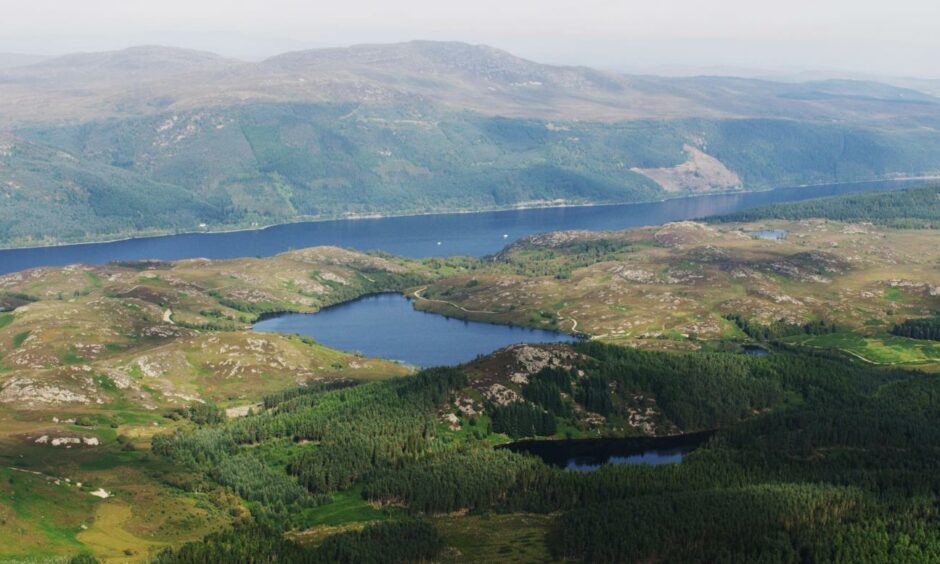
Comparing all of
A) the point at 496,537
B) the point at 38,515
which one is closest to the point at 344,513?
the point at 496,537

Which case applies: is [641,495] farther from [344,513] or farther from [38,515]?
[38,515]

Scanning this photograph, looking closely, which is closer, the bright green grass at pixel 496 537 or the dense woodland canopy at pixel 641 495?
the dense woodland canopy at pixel 641 495

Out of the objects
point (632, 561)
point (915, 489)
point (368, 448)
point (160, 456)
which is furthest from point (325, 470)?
point (915, 489)

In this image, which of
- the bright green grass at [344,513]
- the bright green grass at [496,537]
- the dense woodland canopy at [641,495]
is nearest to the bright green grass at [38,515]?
the dense woodland canopy at [641,495]

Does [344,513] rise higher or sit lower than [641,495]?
lower

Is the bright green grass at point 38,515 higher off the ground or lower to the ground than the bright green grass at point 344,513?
higher

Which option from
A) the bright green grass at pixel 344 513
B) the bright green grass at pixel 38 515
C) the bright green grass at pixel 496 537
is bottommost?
the bright green grass at pixel 344 513

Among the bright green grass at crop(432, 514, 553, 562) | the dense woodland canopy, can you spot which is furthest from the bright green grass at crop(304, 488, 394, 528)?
the bright green grass at crop(432, 514, 553, 562)

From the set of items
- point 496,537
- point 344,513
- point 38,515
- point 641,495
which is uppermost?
point 38,515

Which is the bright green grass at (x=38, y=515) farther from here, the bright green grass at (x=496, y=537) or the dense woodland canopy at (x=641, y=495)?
the bright green grass at (x=496, y=537)

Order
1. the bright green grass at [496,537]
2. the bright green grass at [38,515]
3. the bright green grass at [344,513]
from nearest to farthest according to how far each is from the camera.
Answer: the bright green grass at [38,515] < the bright green grass at [496,537] < the bright green grass at [344,513]

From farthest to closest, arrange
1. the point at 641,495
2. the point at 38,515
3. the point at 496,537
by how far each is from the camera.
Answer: the point at 641,495 < the point at 496,537 < the point at 38,515
